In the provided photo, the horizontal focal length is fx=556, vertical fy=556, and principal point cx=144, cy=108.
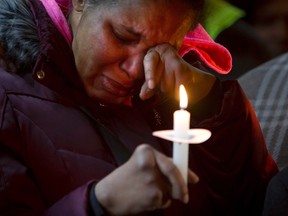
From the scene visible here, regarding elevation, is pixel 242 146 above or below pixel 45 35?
below

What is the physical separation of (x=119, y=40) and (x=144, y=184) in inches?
22.1

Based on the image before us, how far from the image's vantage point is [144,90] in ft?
4.48

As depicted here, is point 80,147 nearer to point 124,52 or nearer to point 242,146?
point 124,52

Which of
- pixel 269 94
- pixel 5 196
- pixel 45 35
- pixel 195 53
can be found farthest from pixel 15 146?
pixel 269 94

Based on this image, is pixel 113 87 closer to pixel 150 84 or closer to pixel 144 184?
pixel 150 84

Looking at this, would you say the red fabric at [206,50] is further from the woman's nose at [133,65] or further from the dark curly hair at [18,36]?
the dark curly hair at [18,36]

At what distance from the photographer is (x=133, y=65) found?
140 centimetres

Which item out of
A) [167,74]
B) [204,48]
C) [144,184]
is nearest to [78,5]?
[167,74]

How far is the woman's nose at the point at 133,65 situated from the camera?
1.40m

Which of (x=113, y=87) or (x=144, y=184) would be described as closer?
(x=144, y=184)

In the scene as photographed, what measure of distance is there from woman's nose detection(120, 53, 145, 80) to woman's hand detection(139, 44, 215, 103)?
0.09 feet

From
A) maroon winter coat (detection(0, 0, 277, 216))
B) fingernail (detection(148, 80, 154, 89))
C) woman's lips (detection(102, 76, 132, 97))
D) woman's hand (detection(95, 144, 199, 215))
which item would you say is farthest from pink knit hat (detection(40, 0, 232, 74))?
woman's hand (detection(95, 144, 199, 215))

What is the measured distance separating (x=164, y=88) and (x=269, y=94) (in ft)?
3.09

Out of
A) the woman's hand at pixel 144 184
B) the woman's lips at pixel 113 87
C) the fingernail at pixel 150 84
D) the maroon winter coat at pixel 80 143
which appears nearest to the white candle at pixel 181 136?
the woman's hand at pixel 144 184
